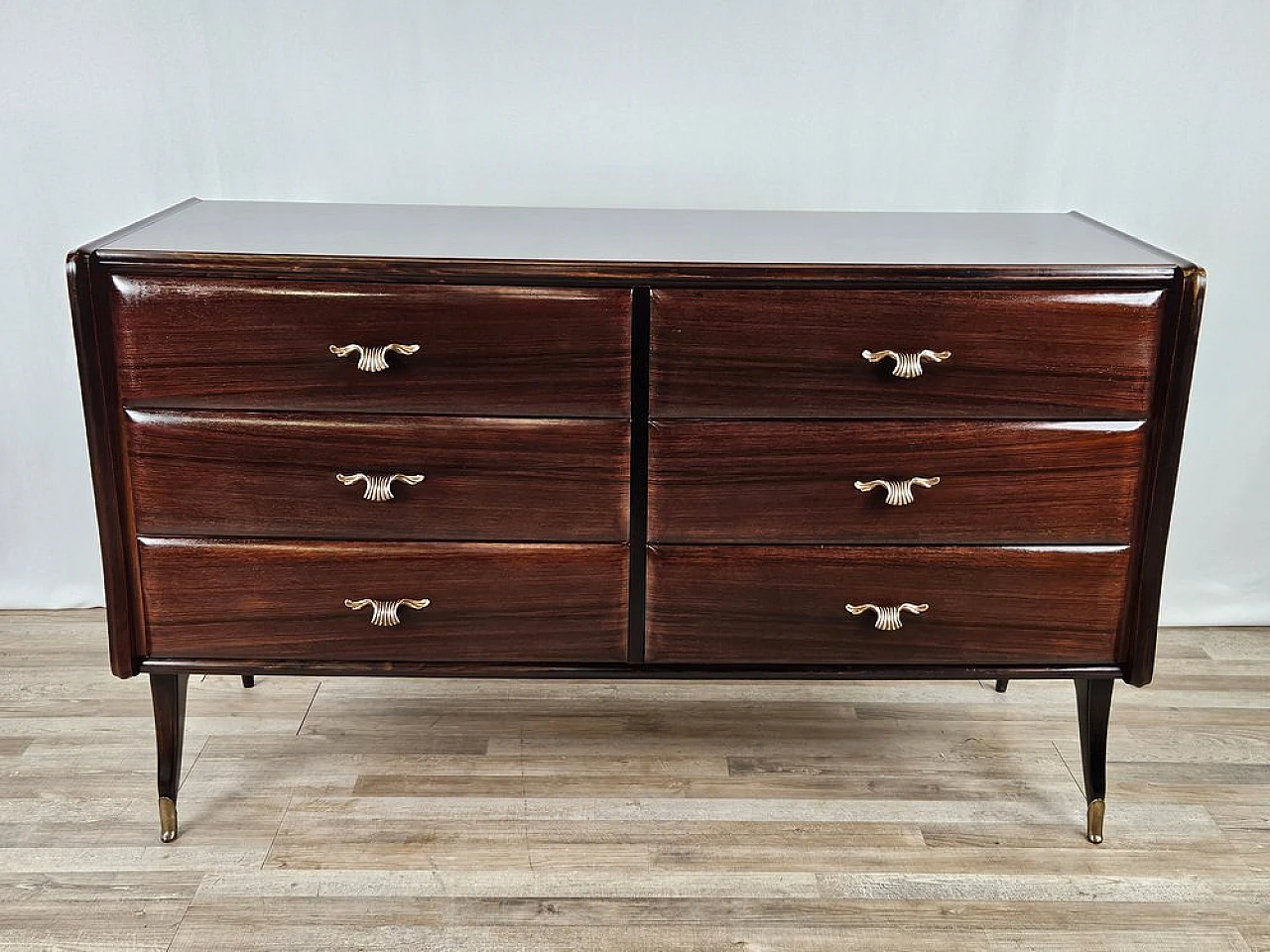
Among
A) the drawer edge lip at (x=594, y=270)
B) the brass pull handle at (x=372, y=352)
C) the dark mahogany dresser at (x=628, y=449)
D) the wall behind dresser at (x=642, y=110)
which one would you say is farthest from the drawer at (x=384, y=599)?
the wall behind dresser at (x=642, y=110)

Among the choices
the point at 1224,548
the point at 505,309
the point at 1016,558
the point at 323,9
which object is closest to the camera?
the point at 505,309

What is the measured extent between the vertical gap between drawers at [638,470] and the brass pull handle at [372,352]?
27 cm

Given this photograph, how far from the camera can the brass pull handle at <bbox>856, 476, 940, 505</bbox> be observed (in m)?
1.45

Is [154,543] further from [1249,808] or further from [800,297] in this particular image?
[1249,808]

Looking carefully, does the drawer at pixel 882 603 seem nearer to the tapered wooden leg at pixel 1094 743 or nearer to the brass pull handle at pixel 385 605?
the tapered wooden leg at pixel 1094 743

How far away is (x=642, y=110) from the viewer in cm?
195

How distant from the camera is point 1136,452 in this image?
145cm

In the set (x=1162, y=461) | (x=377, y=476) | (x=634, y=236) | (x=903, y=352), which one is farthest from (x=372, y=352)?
(x=1162, y=461)

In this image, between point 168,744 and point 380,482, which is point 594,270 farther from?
point 168,744

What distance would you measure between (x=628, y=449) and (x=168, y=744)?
77 cm

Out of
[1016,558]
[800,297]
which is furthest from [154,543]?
[1016,558]

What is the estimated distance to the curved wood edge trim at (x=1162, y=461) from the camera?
4.57 ft

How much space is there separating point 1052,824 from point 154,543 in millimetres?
1301

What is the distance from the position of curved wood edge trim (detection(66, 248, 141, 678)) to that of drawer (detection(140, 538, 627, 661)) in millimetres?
25
